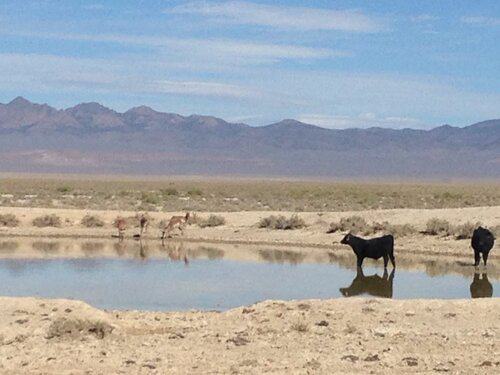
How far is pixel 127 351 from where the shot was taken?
11.9 metres

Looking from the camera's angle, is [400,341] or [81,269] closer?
[400,341]

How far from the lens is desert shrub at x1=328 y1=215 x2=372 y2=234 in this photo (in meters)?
32.1

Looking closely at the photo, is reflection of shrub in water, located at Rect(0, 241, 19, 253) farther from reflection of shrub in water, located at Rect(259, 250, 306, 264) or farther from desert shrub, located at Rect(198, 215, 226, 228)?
desert shrub, located at Rect(198, 215, 226, 228)

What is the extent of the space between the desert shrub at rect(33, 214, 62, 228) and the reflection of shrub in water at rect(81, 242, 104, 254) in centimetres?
535

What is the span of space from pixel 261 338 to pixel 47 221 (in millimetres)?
23264

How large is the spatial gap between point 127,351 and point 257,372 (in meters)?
1.88

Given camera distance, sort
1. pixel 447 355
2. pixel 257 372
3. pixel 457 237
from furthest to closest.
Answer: pixel 457 237, pixel 447 355, pixel 257 372

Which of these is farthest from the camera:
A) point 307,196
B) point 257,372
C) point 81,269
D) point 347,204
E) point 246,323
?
point 307,196

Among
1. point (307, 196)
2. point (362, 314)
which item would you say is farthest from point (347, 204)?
point (362, 314)

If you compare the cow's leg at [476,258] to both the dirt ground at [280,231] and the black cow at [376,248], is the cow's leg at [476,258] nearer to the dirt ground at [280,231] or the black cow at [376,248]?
the black cow at [376,248]

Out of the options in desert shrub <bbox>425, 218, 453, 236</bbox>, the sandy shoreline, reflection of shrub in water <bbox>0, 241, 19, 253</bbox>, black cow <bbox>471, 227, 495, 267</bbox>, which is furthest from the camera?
desert shrub <bbox>425, 218, 453, 236</bbox>

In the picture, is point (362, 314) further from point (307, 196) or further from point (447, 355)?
point (307, 196)

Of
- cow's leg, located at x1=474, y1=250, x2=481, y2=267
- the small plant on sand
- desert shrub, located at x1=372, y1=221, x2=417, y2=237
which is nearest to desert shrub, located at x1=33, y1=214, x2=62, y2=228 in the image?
desert shrub, located at x1=372, y1=221, x2=417, y2=237

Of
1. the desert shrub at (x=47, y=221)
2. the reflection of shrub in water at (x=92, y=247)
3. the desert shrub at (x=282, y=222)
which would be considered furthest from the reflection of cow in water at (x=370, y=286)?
the desert shrub at (x=47, y=221)
